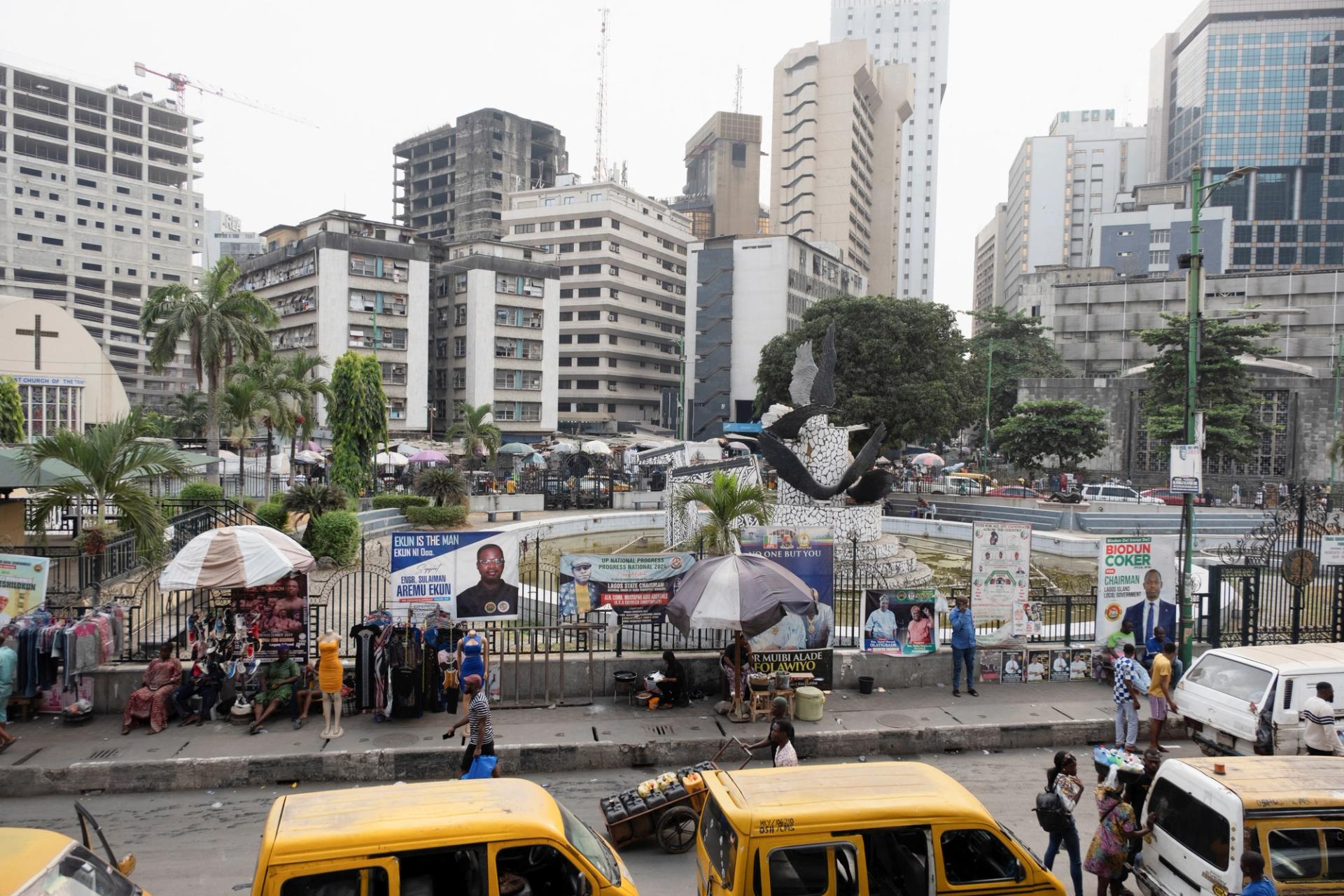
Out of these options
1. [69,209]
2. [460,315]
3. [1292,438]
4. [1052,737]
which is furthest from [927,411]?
[69,209]

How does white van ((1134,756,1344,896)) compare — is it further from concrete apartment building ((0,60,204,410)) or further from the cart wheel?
concrete apartment building ((0,60,204,410))

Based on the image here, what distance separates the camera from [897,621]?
13070mm

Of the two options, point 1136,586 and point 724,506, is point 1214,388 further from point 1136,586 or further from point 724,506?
point 724,506

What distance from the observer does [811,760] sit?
11.0 m

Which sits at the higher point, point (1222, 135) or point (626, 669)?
point (1222, 135)

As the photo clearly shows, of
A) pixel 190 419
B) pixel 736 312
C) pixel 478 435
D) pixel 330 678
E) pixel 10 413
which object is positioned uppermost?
pixel 736 312

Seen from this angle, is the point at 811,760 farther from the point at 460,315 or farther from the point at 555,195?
the point at 555,195

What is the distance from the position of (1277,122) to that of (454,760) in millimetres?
134747

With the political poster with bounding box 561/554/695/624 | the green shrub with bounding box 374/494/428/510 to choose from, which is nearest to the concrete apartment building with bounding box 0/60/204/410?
the green shrub with bounding box 374/494/428/510

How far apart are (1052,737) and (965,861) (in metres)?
6.43

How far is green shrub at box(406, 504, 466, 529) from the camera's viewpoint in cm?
2736

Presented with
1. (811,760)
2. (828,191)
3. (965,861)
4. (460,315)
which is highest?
(828,191)

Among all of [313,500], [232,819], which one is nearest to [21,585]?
[232,819]

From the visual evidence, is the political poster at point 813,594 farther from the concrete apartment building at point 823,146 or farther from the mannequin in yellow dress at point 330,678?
the concrete apartment building at point 823,146
